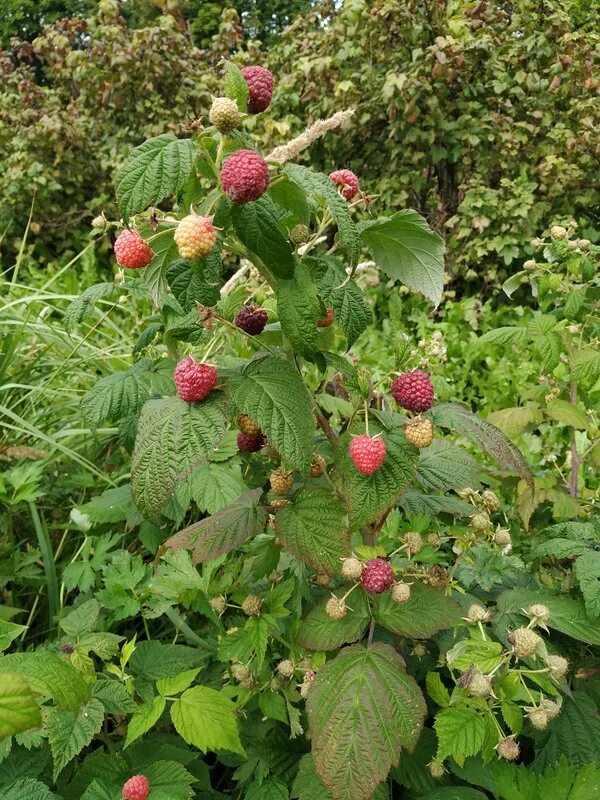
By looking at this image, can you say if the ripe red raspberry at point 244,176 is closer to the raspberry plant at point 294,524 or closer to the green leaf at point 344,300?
the raspberry plant at point 294,524

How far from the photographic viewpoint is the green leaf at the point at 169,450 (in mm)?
859

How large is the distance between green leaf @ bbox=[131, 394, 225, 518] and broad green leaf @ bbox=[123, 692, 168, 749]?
42 cm

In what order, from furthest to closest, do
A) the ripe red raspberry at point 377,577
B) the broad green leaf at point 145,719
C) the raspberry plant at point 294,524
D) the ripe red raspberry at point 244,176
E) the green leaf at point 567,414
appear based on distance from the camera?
the green leaf at point 567,414
the broad green leaf at point 145,719
the ripe red raspberry at point 377,577
the raspberry plant at point 294,524
the ripe red raspberry at point 244,176

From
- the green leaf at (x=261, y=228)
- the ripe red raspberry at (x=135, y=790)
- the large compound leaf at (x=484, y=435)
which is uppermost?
the green leaf at (x=261, y=228)

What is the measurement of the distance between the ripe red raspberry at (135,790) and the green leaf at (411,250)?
87 centimetres

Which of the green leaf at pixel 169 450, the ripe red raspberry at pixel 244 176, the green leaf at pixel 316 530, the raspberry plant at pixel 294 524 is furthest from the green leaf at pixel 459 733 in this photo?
the ripe red raspberry at pixel 244 176

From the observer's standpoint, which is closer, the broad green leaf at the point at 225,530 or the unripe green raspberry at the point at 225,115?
the unripe green raspberry at the point at 225,115

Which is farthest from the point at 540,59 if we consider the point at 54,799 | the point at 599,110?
the point at 54,799

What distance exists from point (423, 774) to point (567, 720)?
0.26 m

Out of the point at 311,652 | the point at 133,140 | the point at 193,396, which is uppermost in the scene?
the point at 193,396

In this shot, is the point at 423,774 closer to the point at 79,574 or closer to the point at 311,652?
the point at 311,652

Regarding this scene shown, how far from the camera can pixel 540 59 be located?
161 inches

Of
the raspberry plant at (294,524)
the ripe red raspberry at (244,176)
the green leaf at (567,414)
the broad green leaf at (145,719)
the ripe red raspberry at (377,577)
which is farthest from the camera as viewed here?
the green leaf at (567,414)

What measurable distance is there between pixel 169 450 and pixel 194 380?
96 mm
